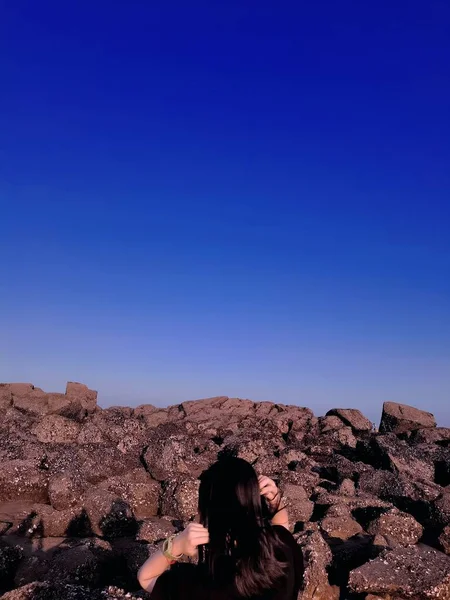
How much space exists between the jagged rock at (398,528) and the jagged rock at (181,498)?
3.27 metres

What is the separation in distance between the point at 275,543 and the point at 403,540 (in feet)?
27.1

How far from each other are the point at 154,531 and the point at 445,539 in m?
4.82

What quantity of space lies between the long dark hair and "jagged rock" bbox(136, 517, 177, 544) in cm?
632

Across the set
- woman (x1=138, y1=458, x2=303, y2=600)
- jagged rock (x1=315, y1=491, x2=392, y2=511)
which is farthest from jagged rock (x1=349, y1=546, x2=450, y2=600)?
woman (x1=138, y1=458, x2=303, y2=600)

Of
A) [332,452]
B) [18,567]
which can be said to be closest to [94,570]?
[18,567]

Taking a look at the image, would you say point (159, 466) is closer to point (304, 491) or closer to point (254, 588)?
point (304, 491)

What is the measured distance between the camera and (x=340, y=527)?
34.9 feet

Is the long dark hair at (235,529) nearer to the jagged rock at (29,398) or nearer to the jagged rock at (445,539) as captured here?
the jagged rock at (445,539)

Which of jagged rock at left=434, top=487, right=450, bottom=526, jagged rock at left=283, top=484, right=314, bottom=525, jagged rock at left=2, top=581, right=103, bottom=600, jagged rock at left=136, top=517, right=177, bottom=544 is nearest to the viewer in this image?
jagged rock at left=2, top=581, right=103, bottom=600

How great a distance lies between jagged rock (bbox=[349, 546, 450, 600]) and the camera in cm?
733

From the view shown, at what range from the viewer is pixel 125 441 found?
16.2m

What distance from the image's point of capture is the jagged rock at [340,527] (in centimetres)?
1051

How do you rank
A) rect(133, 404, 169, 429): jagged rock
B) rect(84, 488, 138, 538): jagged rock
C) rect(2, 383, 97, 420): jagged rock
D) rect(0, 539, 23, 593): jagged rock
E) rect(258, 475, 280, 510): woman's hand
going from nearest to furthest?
rect(258, 475, 280, 510): woman's hand
rect(0, 539, 23, 593): jagged rock
rect(84, 488, 138, 538): jagged rock
rect(2, 383, 97, 420): jagged rock
rect(133, 404, 169, 429): jagged rock

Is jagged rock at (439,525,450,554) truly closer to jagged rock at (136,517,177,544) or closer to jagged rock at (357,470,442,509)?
jagged rock at (357,470,442,509)
